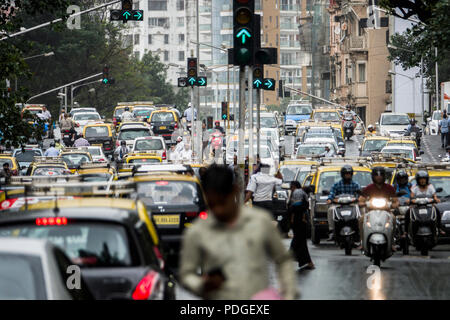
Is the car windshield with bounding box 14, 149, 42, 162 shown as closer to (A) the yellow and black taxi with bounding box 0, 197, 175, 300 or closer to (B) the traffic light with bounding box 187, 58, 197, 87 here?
(B) the traffic light with bounding box 187, 58, 197, 87

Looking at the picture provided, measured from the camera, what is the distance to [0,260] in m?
7.38

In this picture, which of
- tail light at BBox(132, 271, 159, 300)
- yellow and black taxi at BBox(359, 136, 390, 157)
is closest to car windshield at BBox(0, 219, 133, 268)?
tail light at BBox(132, 271, 159, 300)

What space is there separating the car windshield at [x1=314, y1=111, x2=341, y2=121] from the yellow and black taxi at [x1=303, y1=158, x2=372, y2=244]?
39278mm

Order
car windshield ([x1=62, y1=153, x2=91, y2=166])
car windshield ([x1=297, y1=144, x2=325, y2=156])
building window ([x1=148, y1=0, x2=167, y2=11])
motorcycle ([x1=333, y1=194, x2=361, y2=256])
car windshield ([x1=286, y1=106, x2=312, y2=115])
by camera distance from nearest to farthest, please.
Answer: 1. motorcycle ([x1=333, y1=194, x2=361, y2=256])
2. car windshield ([x1=62, y1=153, x2=91, y2=166])
3. car windshield ([x1=297, y1=144, x2=325, y2=156])
4. car windshield ([x1=286, y1=106, x2=312, y2=115])
5. building window ([x1=148, y1=0, x2=167, y2=11])

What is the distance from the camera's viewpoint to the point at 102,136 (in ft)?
185

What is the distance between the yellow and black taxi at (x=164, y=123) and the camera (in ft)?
206

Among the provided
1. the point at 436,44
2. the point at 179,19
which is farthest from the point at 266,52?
the point at 179,19

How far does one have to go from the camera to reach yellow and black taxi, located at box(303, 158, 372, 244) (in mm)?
23781

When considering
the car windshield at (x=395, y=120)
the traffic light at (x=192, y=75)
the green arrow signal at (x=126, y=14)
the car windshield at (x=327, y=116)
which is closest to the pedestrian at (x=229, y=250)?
the green arrow signal at (x=126, y=14)

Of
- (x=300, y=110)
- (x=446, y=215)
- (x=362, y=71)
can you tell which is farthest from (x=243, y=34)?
(x=362, y=71)

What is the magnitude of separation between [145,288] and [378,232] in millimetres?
9276

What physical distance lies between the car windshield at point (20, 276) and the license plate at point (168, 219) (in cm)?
958

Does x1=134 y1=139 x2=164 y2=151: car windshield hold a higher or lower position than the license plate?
higher
